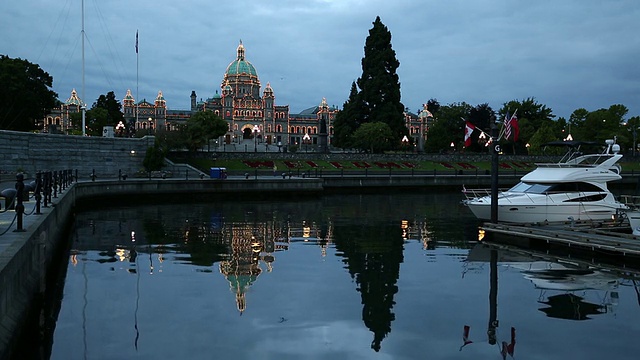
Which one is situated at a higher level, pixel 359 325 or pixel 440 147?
pixel 440 147

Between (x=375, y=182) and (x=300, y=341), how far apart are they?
48081 millimetres

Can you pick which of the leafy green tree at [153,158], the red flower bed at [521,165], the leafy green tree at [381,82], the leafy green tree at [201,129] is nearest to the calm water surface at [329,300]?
the leafy green tree at [153,158]

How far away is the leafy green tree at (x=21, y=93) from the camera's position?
225ft

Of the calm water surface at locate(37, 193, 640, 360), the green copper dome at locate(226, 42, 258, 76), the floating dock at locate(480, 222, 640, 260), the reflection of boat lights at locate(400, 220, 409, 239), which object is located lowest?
the calm water surface at locate(37, 193, 640, 360)

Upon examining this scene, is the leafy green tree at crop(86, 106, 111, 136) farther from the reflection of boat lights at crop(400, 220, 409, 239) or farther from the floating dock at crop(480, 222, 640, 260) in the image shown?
the floating dock at crop(480, 222, 640, 260)

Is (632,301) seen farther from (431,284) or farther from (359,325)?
(359,325)

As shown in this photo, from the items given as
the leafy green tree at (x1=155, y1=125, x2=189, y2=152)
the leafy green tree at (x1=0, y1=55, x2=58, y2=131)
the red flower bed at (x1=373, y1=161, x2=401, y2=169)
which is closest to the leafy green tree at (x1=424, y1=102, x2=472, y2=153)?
the red flower bed at (x1=373, y1=161, x2=401, y2=169)

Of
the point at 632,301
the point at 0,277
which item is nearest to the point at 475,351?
the point at 632,301

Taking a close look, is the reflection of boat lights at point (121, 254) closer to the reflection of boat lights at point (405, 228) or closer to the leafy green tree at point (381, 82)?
the reflection of boat lights at point (405, 228)

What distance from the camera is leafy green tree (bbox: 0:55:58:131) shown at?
225 feet

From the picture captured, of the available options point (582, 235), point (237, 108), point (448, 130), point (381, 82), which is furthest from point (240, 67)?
point (582, 235)

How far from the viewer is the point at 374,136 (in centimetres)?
8762

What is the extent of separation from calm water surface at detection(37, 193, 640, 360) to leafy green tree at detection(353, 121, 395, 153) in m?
59.9

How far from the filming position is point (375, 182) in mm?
59969
